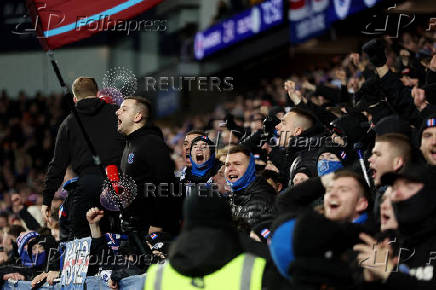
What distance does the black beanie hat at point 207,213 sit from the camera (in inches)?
168

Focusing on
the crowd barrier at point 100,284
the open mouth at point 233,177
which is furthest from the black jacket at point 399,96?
the crowd barrier at point 100,284

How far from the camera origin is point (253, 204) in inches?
283

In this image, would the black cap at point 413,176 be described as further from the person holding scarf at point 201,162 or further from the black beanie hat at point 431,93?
the person holding scarf at point 201,162

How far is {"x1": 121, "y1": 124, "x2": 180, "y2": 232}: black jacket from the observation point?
7.83 m

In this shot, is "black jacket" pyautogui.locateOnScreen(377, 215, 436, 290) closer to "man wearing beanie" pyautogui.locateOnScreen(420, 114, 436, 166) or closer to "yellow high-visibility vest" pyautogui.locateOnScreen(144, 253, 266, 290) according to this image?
"yellow high-visibility vest" pyautogui.locateOnScreen(144, 253, 266, 290)

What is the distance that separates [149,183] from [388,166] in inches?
105

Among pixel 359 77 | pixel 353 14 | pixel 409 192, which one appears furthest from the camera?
pixel 353 14

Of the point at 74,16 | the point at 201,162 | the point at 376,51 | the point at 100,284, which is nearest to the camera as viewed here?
the point at 100,284

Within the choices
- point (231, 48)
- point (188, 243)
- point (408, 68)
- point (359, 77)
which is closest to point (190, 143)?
point (408, 68)

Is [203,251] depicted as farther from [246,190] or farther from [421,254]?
[246,190]

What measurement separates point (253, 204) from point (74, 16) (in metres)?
2.64

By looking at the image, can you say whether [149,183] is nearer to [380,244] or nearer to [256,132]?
[256,132]

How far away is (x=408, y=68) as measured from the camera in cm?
971

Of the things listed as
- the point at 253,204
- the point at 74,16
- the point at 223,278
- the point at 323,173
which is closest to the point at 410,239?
the point at 223,278
